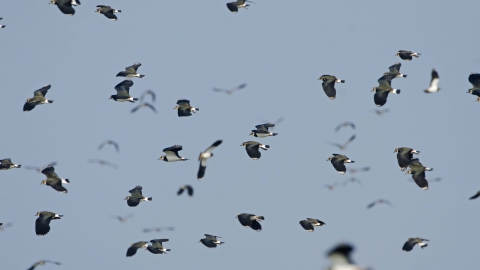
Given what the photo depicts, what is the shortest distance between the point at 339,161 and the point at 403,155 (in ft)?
9.51

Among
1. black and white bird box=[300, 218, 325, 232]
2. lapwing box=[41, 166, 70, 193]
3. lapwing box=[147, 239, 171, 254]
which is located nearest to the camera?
lapwing box=[41, 166, 70, 193]

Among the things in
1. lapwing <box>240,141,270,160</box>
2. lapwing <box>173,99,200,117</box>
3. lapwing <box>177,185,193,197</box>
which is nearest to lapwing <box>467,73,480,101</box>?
lapwing <box>240,141,270,160</box>

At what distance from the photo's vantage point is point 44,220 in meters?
39.8

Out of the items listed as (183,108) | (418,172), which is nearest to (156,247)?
(183,108)

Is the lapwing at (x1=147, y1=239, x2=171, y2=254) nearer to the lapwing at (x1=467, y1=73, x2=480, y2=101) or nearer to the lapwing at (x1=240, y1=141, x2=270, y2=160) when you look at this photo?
the lapwing at (x1=240, y1=141, x2=270, y2=160)

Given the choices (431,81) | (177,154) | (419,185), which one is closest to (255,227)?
(177,154)

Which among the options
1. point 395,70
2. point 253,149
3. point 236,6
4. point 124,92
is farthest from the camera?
point 124,92

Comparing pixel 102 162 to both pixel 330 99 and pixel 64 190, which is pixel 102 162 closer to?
pixel 64 190

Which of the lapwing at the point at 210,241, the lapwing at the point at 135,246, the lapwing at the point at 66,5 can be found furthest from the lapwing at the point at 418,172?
the lapwing at the point at 66,5

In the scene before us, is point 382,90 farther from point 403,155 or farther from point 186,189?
point 186,189

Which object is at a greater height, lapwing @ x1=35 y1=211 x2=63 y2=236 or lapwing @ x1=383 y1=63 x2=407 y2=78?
lapwing @ x1=383 y1=63 x2=407 y2=78

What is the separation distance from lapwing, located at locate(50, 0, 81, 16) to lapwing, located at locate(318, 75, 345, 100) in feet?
36.7

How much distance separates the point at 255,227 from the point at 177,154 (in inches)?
176

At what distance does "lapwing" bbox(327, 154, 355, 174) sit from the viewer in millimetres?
41500
